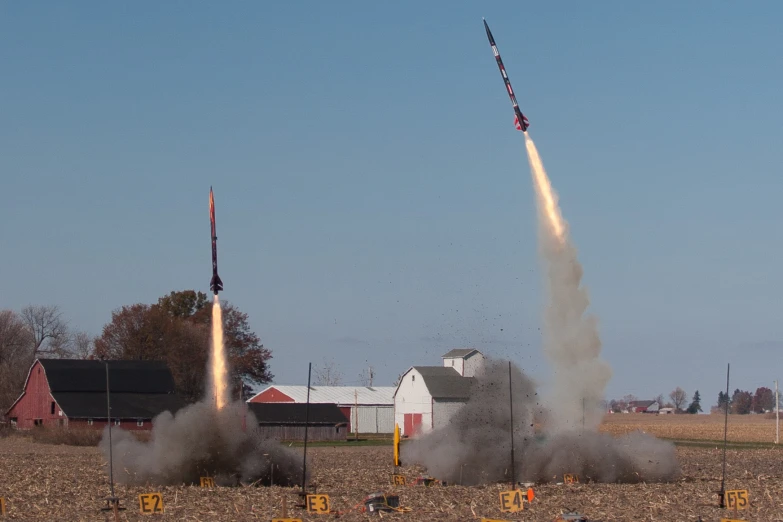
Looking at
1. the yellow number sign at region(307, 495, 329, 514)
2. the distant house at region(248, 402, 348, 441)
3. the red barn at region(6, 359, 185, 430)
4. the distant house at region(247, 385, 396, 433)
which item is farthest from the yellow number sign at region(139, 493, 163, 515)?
the distant house at region(247, 385, 396, 433)

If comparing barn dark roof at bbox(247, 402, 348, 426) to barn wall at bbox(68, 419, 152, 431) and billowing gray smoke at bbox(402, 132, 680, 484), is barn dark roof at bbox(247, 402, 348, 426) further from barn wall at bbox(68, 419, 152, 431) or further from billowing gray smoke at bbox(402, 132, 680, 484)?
billowing gray smoke at bbox(402, 132, 680, 484)

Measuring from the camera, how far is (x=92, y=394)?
A: 86750mm

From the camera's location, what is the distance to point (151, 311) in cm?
11244

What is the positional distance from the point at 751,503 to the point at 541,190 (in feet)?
54.4

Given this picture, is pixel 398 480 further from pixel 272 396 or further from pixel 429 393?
pixel 272 396

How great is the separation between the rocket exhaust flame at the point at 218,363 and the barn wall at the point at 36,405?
45595 mm

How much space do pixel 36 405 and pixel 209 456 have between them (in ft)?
193

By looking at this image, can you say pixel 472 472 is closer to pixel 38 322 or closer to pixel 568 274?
pixel 568 274

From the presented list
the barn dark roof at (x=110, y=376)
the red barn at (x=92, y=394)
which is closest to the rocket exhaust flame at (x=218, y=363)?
the red barn at (x=92, y=394)

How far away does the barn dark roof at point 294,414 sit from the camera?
85562 mm

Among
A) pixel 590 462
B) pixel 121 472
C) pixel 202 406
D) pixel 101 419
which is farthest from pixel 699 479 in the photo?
pixel 101 419

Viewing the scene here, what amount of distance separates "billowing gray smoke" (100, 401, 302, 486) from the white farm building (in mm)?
45518

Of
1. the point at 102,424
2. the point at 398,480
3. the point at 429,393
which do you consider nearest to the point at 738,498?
the point at 398,480

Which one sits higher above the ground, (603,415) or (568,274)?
(568,274)
